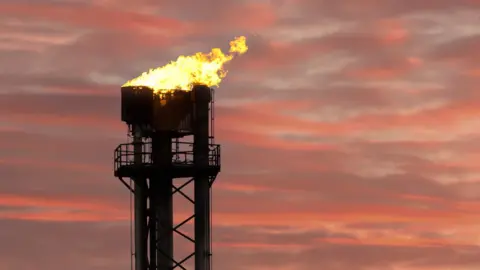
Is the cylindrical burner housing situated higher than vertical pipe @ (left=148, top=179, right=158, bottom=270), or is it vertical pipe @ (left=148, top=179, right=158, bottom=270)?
the cylindrical burner housing

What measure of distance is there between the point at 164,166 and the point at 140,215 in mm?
3430

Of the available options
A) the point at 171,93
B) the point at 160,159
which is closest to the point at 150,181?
the point at 160,159

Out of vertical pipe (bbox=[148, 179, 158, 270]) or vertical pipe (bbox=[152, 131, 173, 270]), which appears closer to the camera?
vertical pipe (bbox=[148, 179, 158, 270])

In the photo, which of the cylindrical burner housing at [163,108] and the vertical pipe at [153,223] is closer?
the vertical pipe at [153,223]

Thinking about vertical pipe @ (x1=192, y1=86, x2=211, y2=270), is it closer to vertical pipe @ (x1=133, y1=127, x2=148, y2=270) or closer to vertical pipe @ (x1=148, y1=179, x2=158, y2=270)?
vertical pipe @ (x1=148, y1=179, x2=158, y2=270)

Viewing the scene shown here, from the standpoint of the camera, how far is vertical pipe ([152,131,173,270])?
60.4 meters

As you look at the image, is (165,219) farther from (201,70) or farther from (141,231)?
(201,70)

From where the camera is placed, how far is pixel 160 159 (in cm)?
6084

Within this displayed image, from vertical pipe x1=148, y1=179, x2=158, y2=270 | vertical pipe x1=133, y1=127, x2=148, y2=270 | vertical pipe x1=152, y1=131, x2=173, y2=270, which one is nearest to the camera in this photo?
vertical pipe x1=148, y1=179, x2=158, y2=270

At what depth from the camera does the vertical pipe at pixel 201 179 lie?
59.8 metres

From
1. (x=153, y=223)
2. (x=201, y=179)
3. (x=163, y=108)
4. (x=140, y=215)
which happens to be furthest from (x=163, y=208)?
(x=163, y=108)

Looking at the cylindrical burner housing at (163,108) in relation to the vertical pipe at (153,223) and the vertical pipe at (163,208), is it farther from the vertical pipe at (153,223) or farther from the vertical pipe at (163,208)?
the vertical pipe at (153,223)

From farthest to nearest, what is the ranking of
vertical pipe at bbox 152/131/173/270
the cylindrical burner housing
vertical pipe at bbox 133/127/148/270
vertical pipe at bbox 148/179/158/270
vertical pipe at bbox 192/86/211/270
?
the cylindrical burner housing < vertical pipe at bbox 133/127/148/270 < vertical pipe at bbox 152/131/173/270 < vertical pipe at bbox 148/179/158/270 < vertical pipe at bbox 192/86/211/270

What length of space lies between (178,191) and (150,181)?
6.00ft
